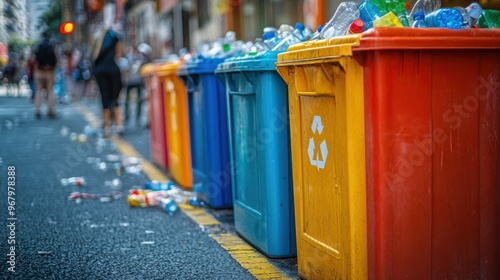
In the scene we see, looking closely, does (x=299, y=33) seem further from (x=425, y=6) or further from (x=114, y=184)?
(x=114, y=184)

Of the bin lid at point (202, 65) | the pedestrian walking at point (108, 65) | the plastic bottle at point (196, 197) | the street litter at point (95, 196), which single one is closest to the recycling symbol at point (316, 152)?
the bin lid at point (202, 65)

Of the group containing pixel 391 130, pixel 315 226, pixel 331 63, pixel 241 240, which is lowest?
pixel 241 240

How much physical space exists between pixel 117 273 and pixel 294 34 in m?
1.89

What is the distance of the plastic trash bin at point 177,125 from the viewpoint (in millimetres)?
7418

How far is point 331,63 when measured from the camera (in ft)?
11.6

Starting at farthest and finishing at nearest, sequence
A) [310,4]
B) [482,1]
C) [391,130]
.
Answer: [310,4] → [482,1] → [391,130]

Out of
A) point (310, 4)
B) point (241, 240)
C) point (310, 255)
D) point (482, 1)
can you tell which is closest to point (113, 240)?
point (241, 240)

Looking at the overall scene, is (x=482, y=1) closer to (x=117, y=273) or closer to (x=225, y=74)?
(x=225, y=74)

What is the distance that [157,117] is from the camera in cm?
910

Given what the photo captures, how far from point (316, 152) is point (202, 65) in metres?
2.66

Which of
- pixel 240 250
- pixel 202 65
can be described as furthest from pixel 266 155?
pixel 202 65

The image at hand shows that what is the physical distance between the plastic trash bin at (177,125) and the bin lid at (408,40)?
3.88 m

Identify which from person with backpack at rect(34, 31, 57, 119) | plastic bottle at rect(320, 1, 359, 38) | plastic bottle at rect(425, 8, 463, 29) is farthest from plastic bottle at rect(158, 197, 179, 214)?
person with backpack at rect(34, 31, 57, 119)

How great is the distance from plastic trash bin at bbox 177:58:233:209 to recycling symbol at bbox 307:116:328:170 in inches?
89.5
